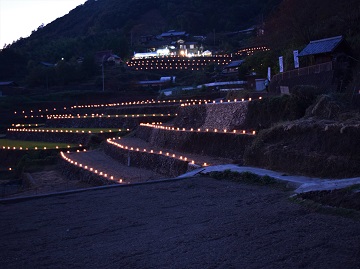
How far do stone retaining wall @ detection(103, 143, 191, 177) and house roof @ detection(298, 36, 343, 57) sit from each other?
7.23 meters

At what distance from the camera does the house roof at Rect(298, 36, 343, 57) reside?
59.9ft

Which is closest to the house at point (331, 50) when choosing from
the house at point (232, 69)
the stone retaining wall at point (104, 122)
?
the stone retaining wall at point (104, 122)

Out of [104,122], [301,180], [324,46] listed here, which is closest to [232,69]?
[104,122]

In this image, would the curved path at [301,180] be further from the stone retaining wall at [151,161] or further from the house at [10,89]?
the house at [10,89]

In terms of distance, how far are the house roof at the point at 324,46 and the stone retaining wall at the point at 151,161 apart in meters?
7.23

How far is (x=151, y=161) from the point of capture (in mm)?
18422

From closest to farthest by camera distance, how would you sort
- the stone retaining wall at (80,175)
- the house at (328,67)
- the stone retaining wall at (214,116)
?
the house at (328,67) → the stone retaining wall at (80,175) → the stone retaining wall at (214,116)

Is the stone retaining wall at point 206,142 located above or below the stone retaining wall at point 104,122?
below

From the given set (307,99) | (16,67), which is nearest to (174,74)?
(16,67)

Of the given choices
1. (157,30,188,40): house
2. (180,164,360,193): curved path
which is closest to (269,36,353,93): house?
(180,164,360,193): curved path

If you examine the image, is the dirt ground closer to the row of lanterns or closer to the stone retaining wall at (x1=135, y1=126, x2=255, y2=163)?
the stone retaining wall at (x1=135, y1=126, x2=255, y2=163)

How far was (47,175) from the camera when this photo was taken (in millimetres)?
23891

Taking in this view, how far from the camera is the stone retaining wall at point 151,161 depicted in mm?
15875

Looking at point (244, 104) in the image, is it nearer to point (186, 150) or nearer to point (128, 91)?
point (186, 150)
